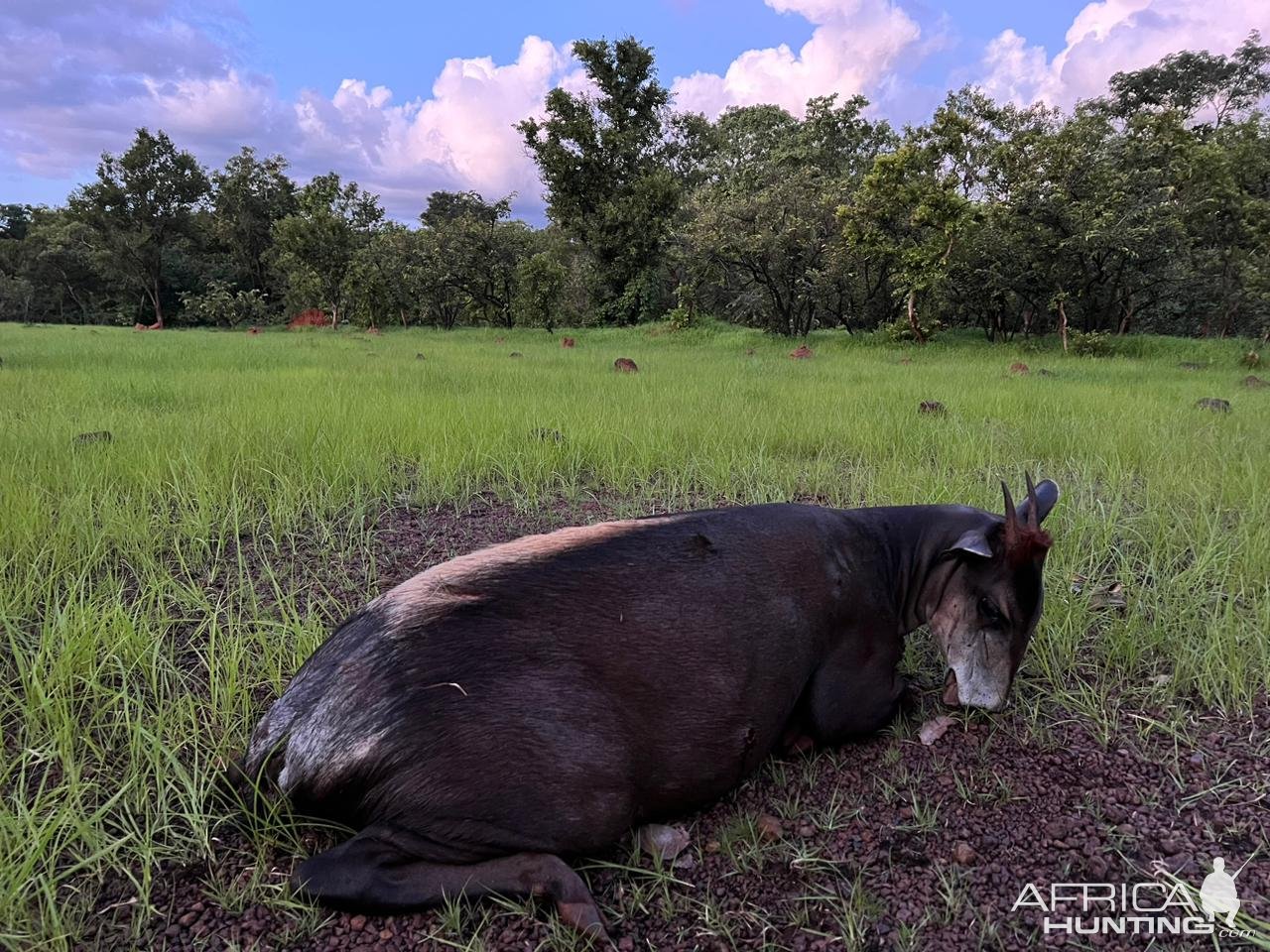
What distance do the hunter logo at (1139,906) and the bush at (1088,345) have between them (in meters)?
17.0

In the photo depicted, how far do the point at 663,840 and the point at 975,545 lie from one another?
1.41 meters

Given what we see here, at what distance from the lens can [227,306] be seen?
33000 millimetres

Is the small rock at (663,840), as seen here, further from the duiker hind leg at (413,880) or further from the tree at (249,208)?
the tree at (249,208)

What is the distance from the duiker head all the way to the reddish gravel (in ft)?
0.52

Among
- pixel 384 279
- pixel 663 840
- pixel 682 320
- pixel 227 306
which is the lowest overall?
pixel 663 840

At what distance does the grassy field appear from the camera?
2.21 metres

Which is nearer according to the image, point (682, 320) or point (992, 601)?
point (992, 601)

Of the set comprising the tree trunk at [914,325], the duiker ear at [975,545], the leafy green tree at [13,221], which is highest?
the leafy green tree at [13,221]

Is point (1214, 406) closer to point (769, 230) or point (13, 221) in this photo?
point (769, 230)

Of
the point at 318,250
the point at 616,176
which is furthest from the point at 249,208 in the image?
the point at 616,176

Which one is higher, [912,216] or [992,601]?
[912,216]

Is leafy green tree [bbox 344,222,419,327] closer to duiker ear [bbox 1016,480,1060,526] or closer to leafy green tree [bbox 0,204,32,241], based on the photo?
duiker ear [bbox 1016,480,1060,526]

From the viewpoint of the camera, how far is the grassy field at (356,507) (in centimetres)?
221

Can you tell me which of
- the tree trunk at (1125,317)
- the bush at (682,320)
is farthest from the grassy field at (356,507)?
the bush at (682,320)
